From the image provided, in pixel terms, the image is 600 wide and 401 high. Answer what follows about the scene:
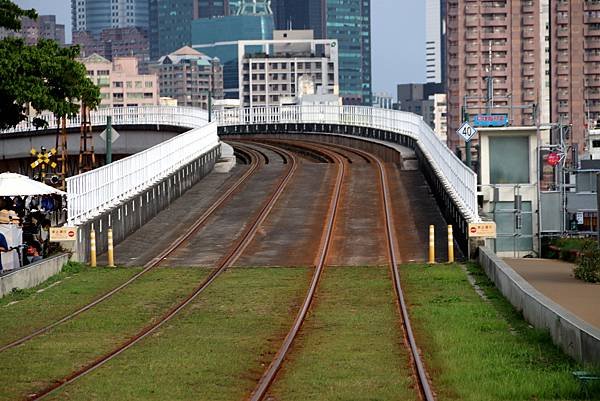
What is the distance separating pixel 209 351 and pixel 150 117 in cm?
6489

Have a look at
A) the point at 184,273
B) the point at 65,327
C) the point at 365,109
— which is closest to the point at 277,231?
the point at 184,273

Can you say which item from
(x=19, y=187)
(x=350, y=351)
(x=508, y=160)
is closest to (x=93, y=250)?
(x=19, y=187)

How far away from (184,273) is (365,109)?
43.8 metres

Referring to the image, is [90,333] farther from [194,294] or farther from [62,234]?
[62,234]

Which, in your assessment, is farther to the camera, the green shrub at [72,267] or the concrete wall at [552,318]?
the green shrub at [72,267]

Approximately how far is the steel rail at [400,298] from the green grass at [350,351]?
0.44ft

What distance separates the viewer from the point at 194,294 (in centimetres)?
2678

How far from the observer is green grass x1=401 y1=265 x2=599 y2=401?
15.9 m

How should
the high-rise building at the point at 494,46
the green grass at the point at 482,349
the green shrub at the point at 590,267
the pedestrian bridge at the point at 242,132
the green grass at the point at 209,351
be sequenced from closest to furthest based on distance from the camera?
the green grass at the point at 482,349 < the green grass at the point at 209,351 < the green shrub at the point at 590,267 < the pedestrian bridge at the point at 242,132 < the high-rise building at the point at 494,46

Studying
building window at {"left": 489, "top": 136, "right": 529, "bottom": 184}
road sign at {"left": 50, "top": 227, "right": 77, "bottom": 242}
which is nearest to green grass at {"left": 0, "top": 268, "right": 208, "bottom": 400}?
road sign at {"left": 50, "top": 227, "right": 77, "bottom": 242}

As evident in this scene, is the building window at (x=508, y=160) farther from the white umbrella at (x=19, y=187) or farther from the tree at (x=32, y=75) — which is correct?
→ the white umbrella at (x=19, y=187)

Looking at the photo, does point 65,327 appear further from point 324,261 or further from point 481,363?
point 324,261

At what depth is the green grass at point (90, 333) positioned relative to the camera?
17.6 m

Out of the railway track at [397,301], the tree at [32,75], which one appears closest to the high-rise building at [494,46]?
the railway track at [397,301]
